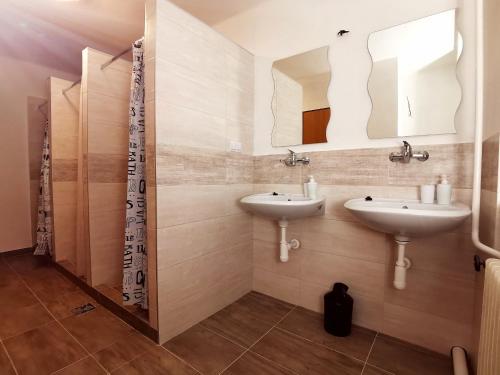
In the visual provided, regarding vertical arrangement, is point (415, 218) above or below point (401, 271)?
above

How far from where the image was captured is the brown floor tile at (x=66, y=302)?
174 centimetres

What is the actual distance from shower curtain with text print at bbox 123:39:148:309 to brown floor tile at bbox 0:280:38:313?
0.97 m

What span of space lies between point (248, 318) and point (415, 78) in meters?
1.80

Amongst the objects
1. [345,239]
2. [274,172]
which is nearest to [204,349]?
[345,239]

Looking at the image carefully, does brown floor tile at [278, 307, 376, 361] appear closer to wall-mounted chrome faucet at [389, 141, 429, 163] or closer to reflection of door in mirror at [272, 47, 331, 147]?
wall-mounted chrome faucet at [389, 141, 429, 163]

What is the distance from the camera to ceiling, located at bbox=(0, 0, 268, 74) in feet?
6.46

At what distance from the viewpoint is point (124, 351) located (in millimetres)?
1352

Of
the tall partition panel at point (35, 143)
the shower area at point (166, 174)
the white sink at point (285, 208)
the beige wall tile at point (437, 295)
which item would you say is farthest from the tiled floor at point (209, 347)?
the tall partition panel at point (35, 143)

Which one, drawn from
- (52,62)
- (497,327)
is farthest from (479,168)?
(52,62)

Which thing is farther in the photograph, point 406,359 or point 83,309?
point 83,309

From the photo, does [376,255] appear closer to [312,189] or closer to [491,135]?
[312,189]

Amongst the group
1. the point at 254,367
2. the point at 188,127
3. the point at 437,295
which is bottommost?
the point at 254,367

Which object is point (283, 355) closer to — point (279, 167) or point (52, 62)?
point (279, 167)

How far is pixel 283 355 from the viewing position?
134 centimetres
